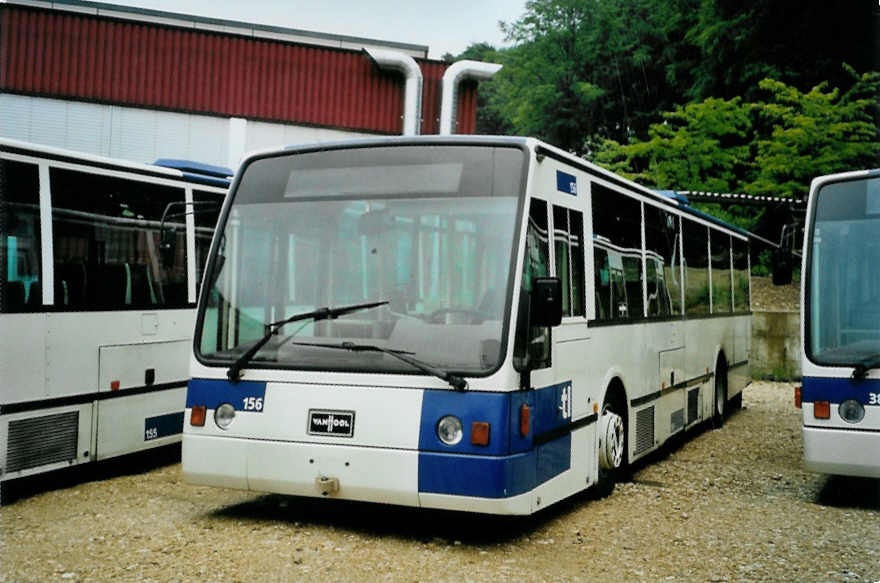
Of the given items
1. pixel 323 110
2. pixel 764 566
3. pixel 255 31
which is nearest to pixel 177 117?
pixel 323 110

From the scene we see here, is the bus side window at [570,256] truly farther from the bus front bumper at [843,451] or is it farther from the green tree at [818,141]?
the green tree at [818,141]

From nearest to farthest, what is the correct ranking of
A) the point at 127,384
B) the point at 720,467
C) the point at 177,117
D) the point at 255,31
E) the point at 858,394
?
the point at 858,394
the point at 127,384
the point at 720,467
the point at 177,117
the point at 255,31

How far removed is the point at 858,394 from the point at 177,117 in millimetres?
20317

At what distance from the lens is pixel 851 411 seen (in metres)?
8.27

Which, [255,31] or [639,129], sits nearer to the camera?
[255,31]

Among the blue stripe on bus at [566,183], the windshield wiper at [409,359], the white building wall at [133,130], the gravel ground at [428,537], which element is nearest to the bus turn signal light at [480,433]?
the windshield wiper at [409,359]

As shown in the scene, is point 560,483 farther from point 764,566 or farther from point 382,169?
point 382,169

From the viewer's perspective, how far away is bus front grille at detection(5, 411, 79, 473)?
24.6 ft

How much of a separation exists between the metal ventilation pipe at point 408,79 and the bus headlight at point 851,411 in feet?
59.7

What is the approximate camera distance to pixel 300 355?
21.7 feet

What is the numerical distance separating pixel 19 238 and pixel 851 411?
7.01 metres

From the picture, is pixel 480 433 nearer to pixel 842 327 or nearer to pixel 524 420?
pixel 524 420

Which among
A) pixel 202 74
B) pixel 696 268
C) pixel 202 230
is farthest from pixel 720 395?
pixel 202 74

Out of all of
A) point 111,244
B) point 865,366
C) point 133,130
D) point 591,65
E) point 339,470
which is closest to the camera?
point 339,470
